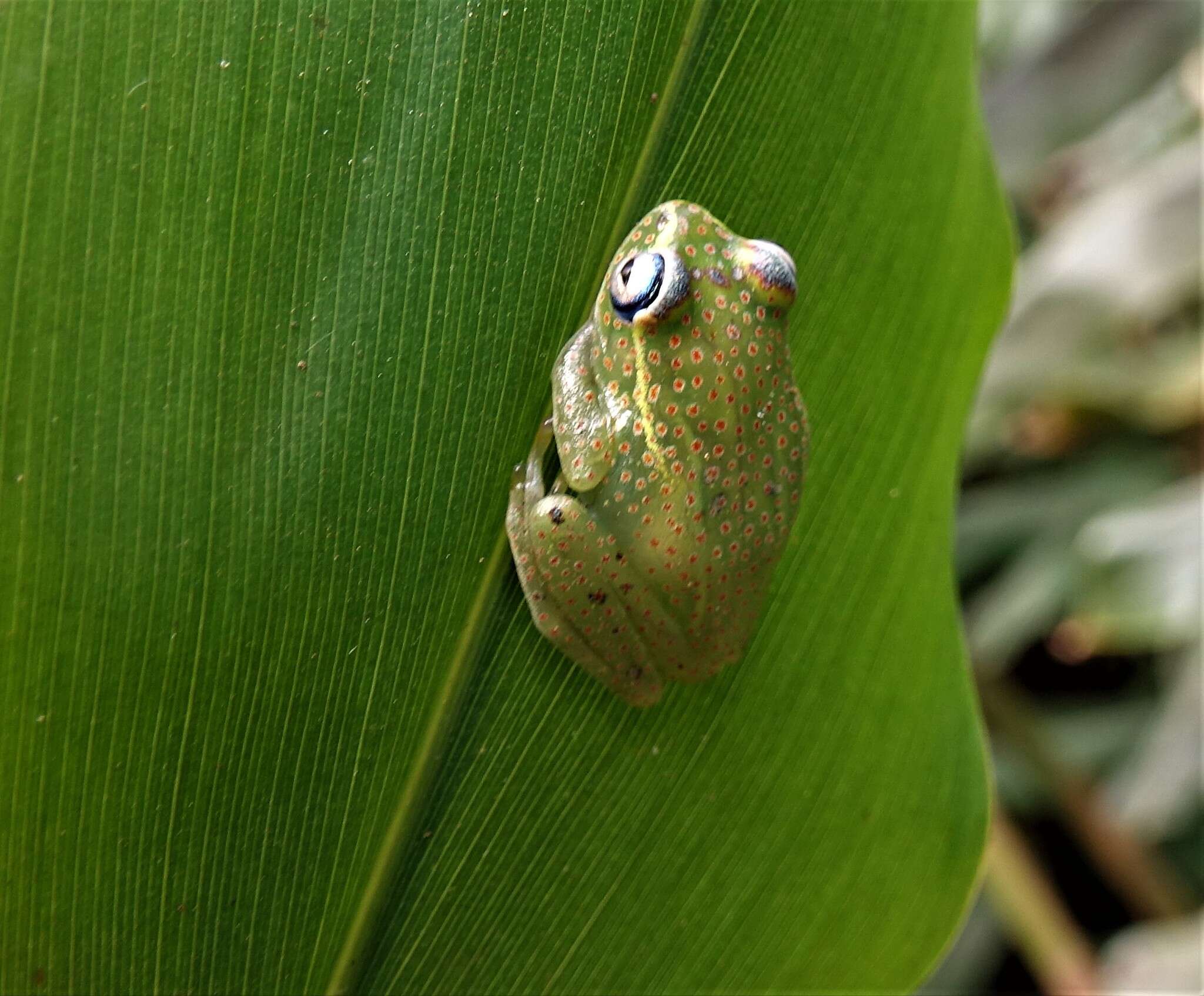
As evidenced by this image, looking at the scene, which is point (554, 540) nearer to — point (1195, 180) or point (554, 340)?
point (554, 340)

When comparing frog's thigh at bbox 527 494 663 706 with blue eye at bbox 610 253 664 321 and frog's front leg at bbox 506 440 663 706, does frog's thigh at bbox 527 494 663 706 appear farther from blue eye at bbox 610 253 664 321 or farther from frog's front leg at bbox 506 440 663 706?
blue eye at bbox 610 253 664 321

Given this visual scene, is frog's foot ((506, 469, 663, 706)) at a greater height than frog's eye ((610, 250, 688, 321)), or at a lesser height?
lesser

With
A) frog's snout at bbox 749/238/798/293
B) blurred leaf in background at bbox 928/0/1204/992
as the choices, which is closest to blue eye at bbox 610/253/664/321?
frog's snout at bbox 749/238/798/293

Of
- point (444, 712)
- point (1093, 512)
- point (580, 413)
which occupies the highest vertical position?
point (580, 413)

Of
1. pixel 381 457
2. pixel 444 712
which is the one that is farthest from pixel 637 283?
pixel 444 712

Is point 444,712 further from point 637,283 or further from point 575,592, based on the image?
point 637,283
